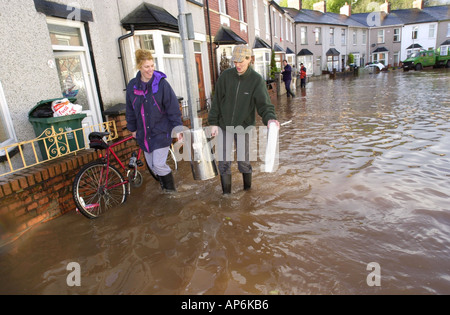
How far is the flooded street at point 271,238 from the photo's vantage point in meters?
2.46

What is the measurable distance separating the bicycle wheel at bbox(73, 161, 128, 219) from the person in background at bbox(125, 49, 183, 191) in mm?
620

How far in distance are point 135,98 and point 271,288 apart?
282 centimetres

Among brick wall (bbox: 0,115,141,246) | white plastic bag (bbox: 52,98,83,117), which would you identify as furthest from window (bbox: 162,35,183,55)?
brick wall (bbox: 0,115,141,246)

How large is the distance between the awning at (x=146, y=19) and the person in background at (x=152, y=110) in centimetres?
382

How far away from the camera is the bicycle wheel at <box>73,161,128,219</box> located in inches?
145

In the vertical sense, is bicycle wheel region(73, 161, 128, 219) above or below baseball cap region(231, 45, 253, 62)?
below

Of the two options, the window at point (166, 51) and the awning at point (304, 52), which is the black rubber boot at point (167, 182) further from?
the awning at point (304, 52)

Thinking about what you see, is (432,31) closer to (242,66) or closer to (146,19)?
(146,19)

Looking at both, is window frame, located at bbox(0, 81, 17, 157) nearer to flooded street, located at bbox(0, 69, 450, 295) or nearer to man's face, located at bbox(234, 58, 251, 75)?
flooded street, located at bbox(0, 69, 450, 295)

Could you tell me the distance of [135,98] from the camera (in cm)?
388

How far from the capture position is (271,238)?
10.1ft

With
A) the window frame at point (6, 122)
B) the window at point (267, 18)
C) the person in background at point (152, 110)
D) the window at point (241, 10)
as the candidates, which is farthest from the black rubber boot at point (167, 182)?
the window at point (267, 18)
